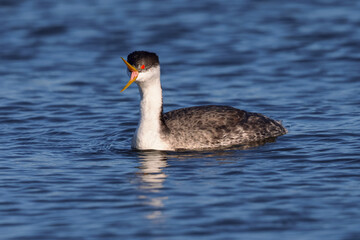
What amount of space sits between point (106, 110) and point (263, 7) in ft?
46.3

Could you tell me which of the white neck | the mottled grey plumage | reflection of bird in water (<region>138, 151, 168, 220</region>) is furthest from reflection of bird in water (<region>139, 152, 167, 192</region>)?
the mottled grey plumage

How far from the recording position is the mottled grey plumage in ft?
50.0

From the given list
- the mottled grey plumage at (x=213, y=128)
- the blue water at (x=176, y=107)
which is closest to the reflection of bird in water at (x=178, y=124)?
the mottled grey plumage at (x=213, y=128)

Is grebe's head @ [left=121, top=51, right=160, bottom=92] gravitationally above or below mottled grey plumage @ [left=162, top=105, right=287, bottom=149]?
above

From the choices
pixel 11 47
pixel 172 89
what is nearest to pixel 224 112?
pixel 172 89

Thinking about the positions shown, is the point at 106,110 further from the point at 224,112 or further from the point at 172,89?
the point at 224,112

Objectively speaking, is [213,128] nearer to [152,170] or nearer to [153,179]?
[152,170]

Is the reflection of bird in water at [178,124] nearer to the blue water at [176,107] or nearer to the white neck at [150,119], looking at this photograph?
the white neck at [150,119]

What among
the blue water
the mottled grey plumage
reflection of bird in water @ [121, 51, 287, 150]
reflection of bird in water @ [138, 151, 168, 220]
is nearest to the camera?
the blue water

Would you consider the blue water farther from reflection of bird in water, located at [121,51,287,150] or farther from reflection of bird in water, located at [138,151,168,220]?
reflection of bird in water, located at [121,51,287,150]

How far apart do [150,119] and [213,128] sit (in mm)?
1309

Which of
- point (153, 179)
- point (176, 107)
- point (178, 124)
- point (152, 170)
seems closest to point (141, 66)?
point (178, 124)

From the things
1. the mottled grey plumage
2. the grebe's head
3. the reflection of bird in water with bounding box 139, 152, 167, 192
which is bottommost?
the reflection of bird in water with bounding box 139, 152, 167, 192

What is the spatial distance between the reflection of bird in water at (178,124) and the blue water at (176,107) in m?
0.36
